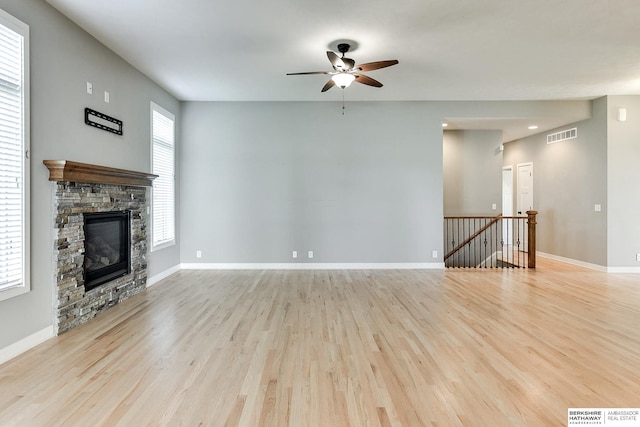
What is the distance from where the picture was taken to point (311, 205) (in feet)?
20.7

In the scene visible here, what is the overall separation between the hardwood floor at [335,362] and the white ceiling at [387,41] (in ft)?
10.3

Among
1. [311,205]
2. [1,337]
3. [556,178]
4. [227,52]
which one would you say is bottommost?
[1,337]

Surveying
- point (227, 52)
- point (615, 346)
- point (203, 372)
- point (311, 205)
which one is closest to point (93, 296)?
point (203, 372)

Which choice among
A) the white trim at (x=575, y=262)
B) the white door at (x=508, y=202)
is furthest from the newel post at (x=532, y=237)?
the white door at (x=508, y=202)

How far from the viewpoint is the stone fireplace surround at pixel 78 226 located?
3186mm

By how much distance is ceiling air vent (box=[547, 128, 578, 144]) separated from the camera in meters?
6.69

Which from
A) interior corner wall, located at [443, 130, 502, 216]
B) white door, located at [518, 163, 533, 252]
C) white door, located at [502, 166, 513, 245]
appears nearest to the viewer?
interior corner wall, located at [443, 130, 502, 216]

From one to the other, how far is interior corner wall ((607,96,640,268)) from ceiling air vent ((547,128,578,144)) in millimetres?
775

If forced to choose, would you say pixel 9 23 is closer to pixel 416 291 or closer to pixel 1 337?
pixel 1 337

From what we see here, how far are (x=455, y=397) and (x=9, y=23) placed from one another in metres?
4.42

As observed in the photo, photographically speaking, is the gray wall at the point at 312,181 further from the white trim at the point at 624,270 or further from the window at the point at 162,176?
the white trim at the point at 624,270

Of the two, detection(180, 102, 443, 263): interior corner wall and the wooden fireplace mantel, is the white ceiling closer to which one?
detection(180, 102, 443, 263): interior corner wall

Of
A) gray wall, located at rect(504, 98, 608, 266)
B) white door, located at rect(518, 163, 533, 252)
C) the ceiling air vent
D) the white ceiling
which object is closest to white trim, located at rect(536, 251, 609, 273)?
gray wall, located at rect(504, 98, 608, 266)

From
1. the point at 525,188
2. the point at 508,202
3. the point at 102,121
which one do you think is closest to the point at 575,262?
→ the point at 525,188
